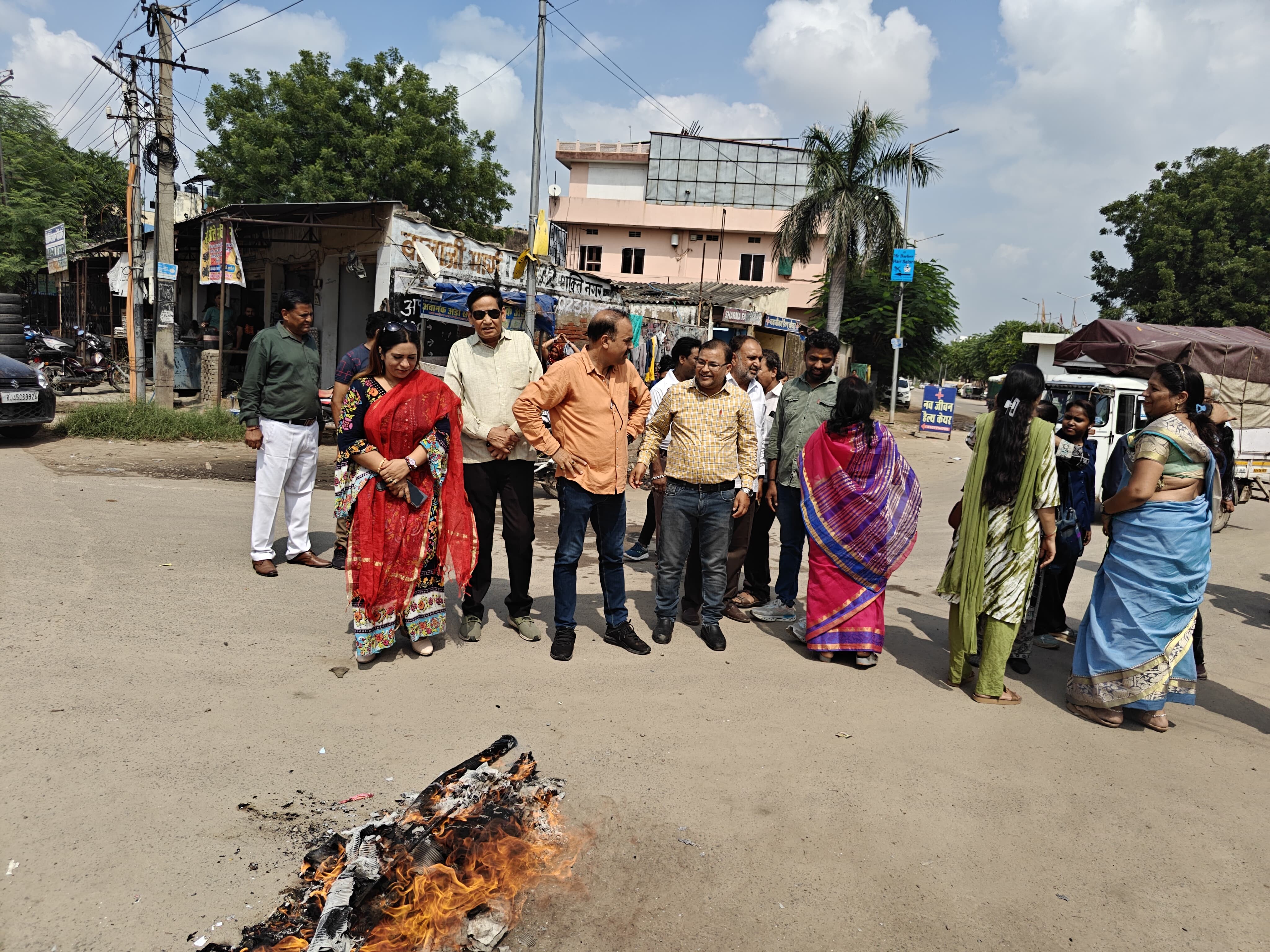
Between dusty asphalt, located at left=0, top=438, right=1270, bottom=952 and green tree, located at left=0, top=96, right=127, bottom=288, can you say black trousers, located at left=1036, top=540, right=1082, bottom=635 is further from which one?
green tree, located at left=0, top=96, right=127, bottom=288

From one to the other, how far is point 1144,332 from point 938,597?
32.4ft

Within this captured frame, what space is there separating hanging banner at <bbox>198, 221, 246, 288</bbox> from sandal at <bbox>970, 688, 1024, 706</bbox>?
13.1 metres

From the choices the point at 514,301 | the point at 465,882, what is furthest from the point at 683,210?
the point at 465,882

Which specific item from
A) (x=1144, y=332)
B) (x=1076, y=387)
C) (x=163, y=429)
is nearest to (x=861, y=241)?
(x=1144, y=332)

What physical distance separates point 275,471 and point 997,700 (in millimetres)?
4695

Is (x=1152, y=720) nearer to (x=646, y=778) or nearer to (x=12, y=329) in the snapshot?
(x=646, y=778)

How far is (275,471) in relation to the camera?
18.2 feet

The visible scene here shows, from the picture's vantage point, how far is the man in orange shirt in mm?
4375

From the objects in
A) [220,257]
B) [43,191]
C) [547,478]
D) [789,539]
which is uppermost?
[43,191]

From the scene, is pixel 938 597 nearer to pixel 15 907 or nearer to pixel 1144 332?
pixel 15 907

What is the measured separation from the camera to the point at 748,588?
585 cm

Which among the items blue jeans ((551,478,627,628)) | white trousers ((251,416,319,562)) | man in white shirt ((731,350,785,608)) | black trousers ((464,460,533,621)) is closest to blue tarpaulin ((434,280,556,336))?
white trousers ((251,416,319,562))

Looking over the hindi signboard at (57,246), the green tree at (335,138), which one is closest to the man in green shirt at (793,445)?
the hindi signboard at (57,246)

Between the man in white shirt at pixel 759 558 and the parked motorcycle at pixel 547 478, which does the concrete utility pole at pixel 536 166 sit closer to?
the parked motorcycle at pixel 547 478
